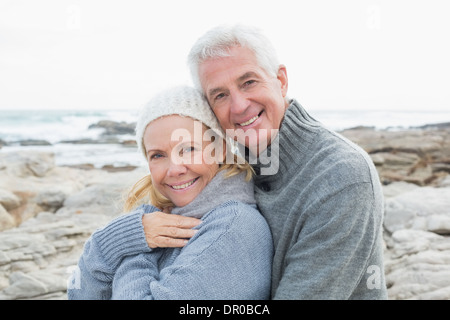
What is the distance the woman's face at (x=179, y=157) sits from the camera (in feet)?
6.45

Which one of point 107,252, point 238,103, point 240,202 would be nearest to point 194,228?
point 240,202

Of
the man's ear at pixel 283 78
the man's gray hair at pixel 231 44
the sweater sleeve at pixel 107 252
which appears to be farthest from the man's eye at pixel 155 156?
the man's ear at pixel 283 78

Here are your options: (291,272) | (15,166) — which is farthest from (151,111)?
(15,166)

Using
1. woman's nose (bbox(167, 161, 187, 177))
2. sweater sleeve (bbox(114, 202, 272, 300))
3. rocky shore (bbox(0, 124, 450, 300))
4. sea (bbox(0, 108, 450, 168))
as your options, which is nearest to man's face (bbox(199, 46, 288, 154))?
woman's nose (bbox(167, 161, 187, 177))

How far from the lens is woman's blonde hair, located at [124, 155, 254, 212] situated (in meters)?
2.12

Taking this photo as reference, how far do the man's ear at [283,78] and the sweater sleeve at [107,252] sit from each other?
97cm

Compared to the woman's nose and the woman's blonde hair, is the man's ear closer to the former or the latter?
the woman's blonde hair

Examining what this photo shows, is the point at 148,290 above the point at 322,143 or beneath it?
beneath

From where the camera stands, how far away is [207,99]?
7.22 feet

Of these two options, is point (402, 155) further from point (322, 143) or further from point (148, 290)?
point (148, 290)

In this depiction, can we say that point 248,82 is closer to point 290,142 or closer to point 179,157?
point 290,142

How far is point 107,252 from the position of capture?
6.11 feet

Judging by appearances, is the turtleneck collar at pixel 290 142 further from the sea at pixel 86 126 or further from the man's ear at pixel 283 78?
the sea at pixel 86 126
